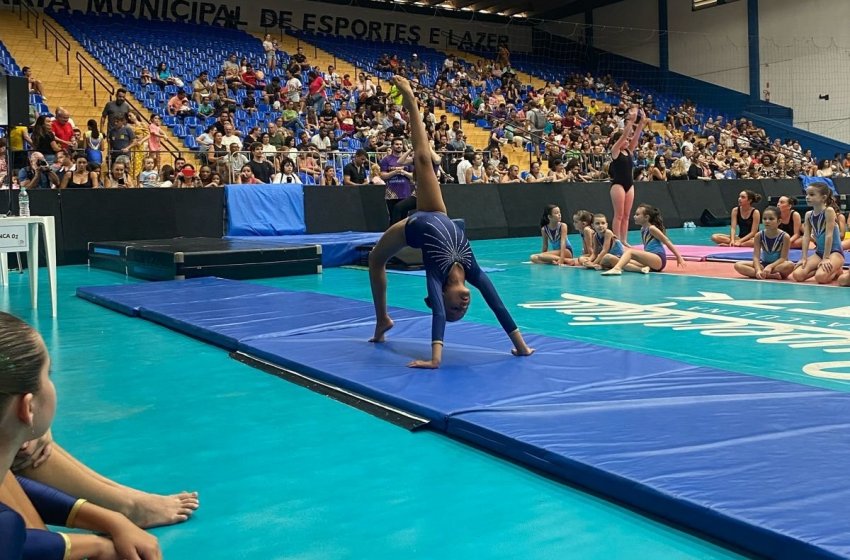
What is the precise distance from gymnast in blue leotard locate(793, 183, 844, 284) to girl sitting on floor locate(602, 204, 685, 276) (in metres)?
1.43

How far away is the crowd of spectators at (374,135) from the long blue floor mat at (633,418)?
4494 millimetres

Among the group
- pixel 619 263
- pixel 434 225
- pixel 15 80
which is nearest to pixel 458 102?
pixel 619 263

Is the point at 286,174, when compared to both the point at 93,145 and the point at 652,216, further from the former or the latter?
the point at 652,216

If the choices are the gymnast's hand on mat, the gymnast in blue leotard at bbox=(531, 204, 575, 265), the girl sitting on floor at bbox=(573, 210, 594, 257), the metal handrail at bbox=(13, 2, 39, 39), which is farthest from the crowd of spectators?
the gymnast's hand on mat

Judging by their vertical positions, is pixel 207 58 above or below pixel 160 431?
above

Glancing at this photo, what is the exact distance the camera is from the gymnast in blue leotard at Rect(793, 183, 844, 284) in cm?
745

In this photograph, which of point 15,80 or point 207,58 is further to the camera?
point 207,58

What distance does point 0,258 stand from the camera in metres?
8.61

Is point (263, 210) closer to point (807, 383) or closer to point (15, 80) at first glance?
point (15, 80)

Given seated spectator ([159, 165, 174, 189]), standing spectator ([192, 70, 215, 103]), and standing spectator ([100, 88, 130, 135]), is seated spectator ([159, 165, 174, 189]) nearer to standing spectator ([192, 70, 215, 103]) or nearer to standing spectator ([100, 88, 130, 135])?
standing spectator ([100, 88, 130, 135])

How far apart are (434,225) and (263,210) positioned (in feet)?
28.0

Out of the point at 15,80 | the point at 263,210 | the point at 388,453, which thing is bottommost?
the point at 388,453

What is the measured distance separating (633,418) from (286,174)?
1125cm

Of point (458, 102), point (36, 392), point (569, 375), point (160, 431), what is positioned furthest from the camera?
point (458, 102)
